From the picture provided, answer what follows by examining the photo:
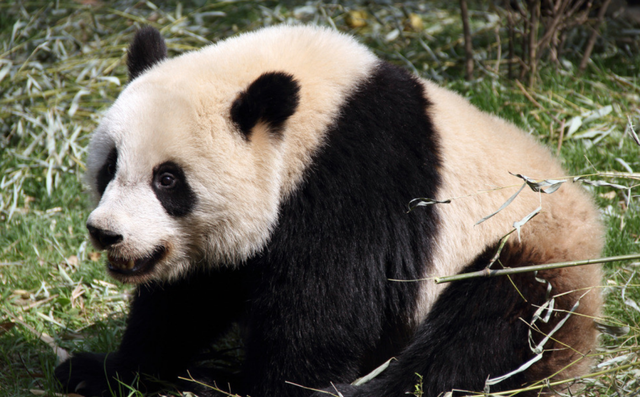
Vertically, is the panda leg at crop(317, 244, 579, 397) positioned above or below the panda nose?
below

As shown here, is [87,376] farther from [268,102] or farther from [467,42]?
[467,42]

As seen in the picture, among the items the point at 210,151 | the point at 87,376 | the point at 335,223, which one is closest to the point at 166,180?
the point at 210,151

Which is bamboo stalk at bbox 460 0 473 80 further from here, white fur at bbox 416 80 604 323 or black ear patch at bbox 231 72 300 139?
black ear patch at bbox 231 72 300 139

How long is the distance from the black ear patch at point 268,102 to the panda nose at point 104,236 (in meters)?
0.79

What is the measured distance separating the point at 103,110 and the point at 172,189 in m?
3.76

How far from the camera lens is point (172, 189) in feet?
10.5

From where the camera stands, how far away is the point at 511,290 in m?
3.15

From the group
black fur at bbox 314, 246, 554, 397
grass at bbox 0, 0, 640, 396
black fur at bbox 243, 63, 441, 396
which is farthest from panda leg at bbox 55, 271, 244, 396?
black fur at bbox 314, 246, 554, 397

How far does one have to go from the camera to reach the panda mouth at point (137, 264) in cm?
323

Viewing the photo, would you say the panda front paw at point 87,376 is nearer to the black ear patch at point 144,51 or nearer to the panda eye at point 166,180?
the panda eye at point 166,180

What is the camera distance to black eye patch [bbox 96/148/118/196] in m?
3.27

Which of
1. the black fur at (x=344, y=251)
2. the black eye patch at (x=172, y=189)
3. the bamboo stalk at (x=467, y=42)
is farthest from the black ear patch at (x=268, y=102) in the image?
the bamboo stalk at (x=467, y=42)

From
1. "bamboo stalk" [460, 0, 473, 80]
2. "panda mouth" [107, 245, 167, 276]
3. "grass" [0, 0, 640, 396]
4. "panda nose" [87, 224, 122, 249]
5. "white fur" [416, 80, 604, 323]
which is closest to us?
"panda nose" [87, 224, 122, 249]

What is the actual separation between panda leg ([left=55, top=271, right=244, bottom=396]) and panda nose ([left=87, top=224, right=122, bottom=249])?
69 centimetres
